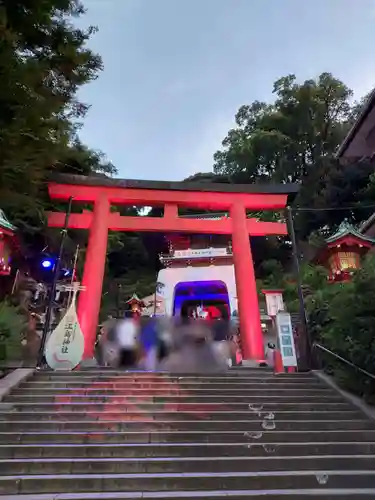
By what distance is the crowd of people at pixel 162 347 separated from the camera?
31.3 ft


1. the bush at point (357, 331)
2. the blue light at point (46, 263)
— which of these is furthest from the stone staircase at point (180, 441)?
the blue light at point (46, 263)

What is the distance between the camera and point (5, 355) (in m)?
7.45

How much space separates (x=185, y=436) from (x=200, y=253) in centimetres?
1817

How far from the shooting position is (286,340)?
878cm

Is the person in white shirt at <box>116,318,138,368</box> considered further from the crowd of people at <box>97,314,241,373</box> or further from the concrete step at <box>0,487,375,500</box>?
the concrete step at <box>0,487,375,500</box>

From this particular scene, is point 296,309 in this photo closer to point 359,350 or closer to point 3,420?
point 359,350

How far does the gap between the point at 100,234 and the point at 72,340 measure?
11.9 feet

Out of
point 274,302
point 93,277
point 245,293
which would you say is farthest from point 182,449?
point 274,302

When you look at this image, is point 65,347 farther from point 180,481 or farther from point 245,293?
point 180,481

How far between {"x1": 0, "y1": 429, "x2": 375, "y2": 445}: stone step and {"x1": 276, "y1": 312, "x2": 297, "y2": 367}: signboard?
3.34 meters

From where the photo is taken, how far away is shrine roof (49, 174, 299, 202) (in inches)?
447

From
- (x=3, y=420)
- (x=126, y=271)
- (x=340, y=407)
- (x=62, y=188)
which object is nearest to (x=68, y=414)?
(x=3, y=420)

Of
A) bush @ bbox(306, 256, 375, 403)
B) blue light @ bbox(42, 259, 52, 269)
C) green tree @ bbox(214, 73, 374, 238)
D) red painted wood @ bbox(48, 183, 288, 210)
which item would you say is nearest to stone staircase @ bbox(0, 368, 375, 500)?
bush @ bbox(306, 256, 375, 403)

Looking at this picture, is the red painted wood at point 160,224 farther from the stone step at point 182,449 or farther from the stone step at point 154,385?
the stone step at point 182,449
